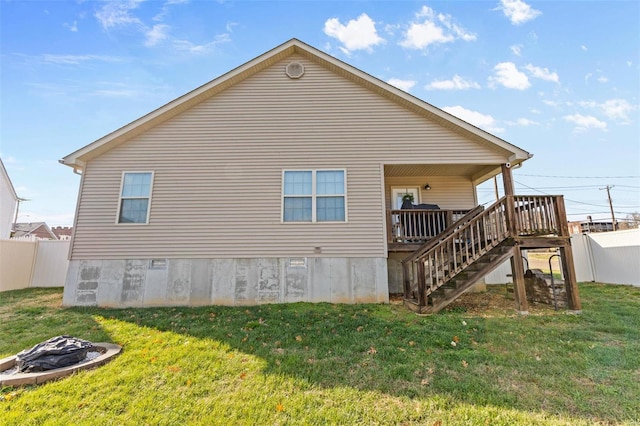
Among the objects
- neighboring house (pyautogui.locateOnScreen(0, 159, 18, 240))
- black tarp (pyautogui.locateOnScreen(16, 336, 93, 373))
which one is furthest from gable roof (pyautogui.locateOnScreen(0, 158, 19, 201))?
black tarp (pyautogui.locateOnScreen(16, 336, 93, 373))

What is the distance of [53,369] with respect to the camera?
12.0 ft

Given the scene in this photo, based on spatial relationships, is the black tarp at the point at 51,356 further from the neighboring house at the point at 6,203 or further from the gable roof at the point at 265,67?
the neighboring house at the point at 6,203

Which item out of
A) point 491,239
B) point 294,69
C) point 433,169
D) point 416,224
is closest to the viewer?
point 491,239

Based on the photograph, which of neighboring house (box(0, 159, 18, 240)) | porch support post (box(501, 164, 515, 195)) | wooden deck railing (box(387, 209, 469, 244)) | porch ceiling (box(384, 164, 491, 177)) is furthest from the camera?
neighboring house (box(0, 159, 18, 240))

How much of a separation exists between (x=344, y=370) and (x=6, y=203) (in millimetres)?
26686

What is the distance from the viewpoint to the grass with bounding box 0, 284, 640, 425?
9.16ft

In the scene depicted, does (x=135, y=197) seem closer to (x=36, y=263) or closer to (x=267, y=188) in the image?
(x=267, y=188)

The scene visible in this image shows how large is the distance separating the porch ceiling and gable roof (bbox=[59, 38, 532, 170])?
944mm

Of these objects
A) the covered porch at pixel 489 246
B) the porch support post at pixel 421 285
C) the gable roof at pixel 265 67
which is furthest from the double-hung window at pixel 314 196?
the gable roof at pixel 265 67

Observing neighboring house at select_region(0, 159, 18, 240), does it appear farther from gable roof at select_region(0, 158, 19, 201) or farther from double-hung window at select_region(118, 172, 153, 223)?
double-hung window at select_region(118, 172, 153, 223)

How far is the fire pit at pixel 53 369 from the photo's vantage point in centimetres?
339

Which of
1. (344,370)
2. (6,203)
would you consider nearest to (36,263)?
(6,203)

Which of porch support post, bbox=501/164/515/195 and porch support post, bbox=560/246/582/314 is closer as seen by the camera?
porch support post, bbox=560/246/582/314

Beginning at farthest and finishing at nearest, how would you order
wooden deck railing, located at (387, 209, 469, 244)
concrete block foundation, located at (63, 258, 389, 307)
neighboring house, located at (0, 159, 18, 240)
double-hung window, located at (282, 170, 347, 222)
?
neighboring house, located at (0, 159, 18, 240) < wooden deck railing, located at (387, 209, 469, 244) < double-hung window, located at (282, 170, 347, 222) < concrete block foundation, located at (63, 258, 389, 307)
